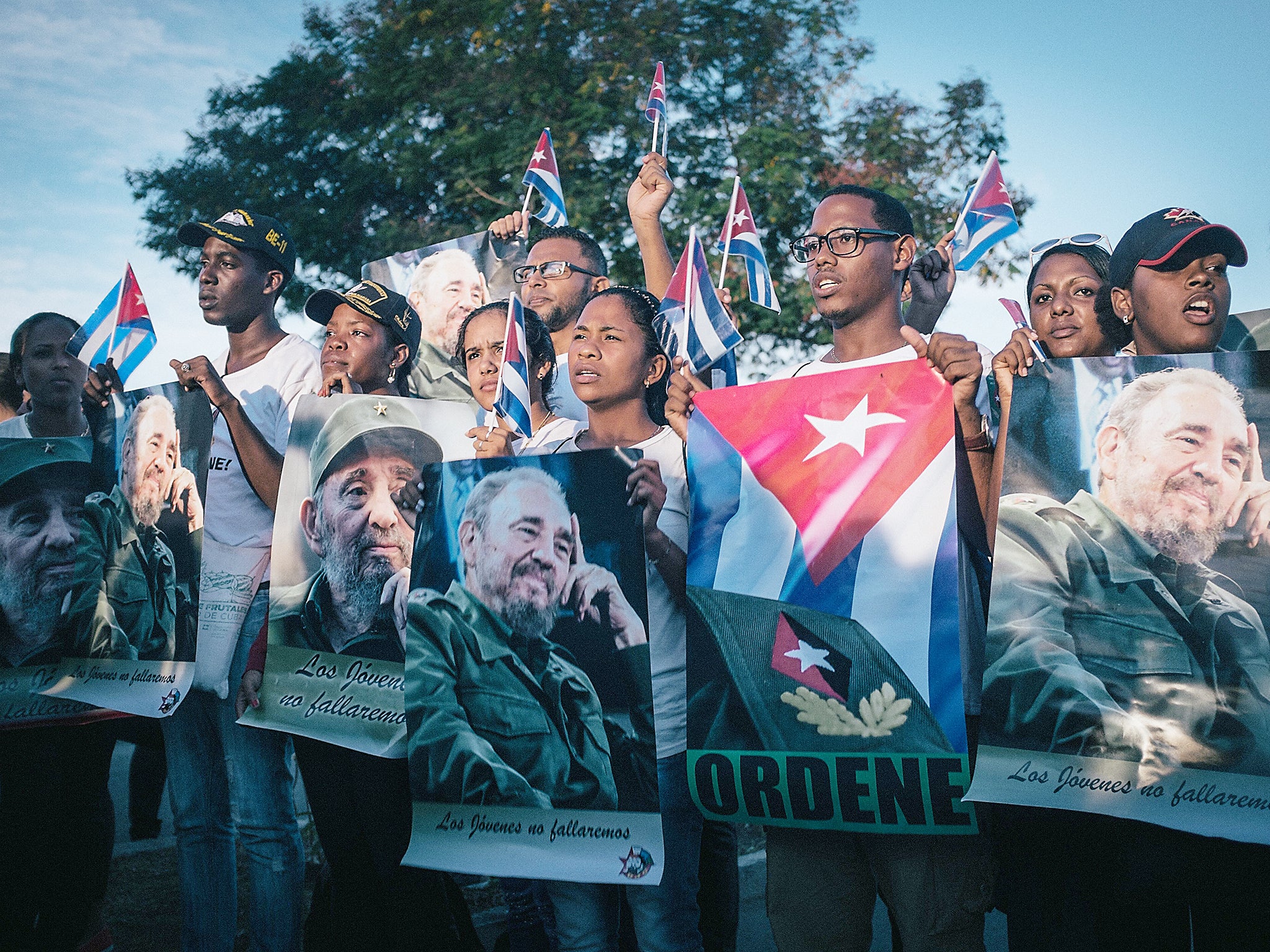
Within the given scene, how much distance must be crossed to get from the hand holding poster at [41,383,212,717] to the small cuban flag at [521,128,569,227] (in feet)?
7.48

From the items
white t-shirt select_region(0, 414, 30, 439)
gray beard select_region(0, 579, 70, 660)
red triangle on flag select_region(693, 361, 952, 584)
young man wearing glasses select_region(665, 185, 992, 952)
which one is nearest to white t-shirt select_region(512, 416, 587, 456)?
young man wearing glasses select_region(665, 185, 992, 952)

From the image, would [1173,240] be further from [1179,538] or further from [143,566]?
[143,566]

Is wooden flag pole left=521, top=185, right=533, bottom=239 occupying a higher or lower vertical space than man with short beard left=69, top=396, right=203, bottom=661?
higher

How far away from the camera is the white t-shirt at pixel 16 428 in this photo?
4809mm

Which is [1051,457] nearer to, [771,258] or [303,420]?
[303,420]

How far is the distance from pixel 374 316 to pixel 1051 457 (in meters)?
2.47

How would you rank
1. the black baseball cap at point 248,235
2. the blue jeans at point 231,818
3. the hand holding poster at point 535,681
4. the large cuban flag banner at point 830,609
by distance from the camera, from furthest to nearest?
the black baseball cap at point 248,235 < the blue jeans at point 231,818 < the hand holding poster at point 535,681 < the large cuban flag banner at point 830,609

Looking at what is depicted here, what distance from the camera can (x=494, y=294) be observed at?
5660 millimetres

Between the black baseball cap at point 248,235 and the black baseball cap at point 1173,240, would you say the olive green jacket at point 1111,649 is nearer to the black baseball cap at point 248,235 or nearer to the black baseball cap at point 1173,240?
the black baseball cap at point 1173,240

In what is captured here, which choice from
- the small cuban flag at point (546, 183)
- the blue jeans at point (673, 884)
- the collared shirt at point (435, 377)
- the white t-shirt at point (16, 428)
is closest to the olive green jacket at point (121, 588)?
the white t-shirt at point (16, 428)

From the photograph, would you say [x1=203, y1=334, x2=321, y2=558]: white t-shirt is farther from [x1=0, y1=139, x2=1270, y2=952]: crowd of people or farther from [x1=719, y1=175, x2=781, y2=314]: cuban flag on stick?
[x1=719, y1=175, x2=781, y2=314]: cuban flag on stick

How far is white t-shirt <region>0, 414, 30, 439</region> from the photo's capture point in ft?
15.8

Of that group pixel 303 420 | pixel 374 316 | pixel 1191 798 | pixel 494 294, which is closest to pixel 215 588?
pixel 303 420

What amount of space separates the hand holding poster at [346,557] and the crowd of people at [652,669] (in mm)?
30
